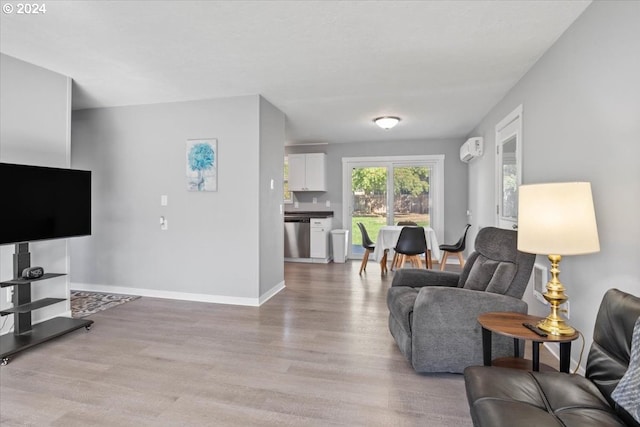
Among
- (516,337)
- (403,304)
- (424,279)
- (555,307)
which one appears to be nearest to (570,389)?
(516,337)

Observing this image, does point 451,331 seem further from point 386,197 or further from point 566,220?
point 386,197

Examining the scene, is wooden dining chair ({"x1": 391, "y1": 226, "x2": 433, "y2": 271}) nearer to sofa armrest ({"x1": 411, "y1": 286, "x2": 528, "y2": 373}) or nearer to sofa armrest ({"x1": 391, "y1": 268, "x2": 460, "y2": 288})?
sofa armrest ({"x1": 391, "y1": 268, "x2": 460, "y2": 288})

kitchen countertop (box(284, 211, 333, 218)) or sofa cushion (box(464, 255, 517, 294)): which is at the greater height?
kitchen countertop (box(284, 211, 333, 218))

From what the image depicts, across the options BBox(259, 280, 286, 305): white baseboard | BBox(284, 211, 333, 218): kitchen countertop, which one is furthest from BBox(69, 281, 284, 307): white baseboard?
BBox(284, 211, 333, 218): kitchen countertop

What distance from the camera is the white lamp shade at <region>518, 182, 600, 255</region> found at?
1.75 metres

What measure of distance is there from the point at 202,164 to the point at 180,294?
1595mm

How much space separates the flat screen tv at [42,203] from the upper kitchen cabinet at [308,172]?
4.37 metres

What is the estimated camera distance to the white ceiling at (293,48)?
7.39ft

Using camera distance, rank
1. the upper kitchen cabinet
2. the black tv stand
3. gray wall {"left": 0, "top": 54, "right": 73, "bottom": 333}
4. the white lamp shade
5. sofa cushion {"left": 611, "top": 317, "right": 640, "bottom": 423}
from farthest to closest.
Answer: the upper kitchen cabinet, gray wall {"left": 0, "top": 54, "right": 73, "bottom": 333}, the black tv stand, the white lamp shade, sofa cushion {"left": 611, "top": 317, "right": 640, "bottom": 423}

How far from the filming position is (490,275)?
8.56 feet

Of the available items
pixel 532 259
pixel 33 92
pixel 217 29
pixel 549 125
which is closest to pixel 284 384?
pixel 532 259

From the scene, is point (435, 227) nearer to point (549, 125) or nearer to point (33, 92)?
point (549, 125)

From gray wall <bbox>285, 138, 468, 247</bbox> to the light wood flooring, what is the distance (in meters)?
3.89

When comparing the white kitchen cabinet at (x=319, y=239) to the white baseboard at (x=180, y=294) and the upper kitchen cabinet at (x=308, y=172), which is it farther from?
the white baseboard at (x=180, y=294)
